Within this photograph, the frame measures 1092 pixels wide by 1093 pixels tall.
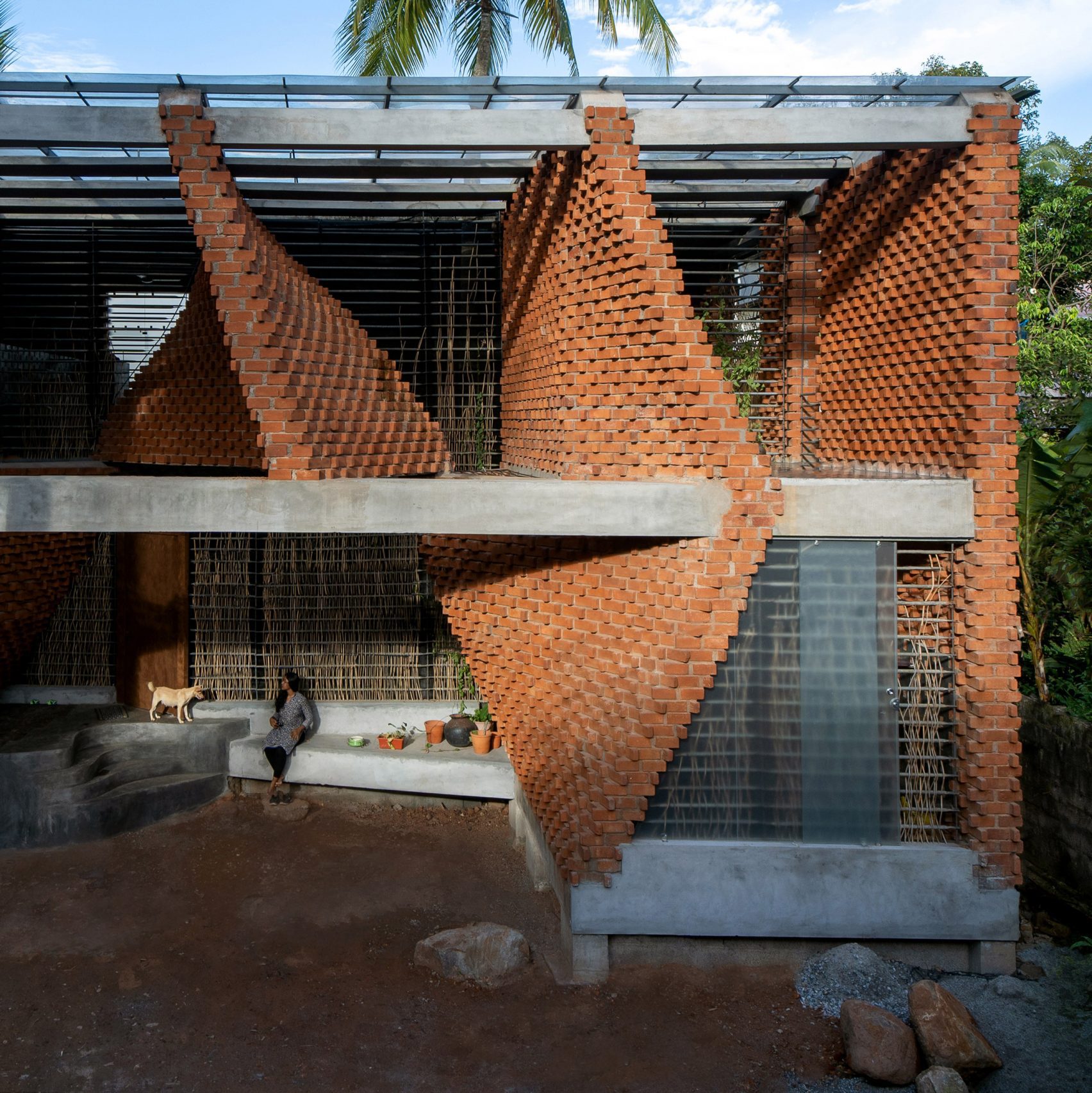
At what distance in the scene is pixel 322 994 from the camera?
6.93 meters

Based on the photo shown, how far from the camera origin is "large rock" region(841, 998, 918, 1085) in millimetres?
5875

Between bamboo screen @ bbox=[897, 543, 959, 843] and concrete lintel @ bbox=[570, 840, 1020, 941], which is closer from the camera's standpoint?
concrete lintel @ bbox=[570, 840, 1020, 941]

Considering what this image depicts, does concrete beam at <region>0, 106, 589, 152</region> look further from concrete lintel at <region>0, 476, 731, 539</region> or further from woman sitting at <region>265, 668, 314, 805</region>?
woman sitting at <region>265, 668, 314, 805</region>

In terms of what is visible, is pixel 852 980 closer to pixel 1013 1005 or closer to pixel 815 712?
pixel 1013 1005

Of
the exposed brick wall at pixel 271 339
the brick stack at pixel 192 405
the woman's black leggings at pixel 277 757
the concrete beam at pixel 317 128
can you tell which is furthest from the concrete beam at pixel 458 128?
the woman's black leggings at pixel 277 757

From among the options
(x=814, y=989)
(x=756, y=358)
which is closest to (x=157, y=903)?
(x=814, y=989)

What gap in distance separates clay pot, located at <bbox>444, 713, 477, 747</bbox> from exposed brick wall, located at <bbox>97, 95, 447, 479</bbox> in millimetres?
3696

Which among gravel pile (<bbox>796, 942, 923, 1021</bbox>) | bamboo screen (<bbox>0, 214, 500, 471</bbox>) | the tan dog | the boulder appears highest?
bamboo screen (<bbox>0, 214, 500, 471</bbox>)

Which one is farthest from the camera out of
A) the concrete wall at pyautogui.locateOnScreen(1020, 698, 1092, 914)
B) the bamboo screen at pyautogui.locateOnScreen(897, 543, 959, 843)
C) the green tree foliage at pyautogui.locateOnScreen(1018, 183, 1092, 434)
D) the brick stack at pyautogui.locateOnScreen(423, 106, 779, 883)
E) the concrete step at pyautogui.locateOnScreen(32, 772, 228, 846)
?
the green tree foliage at pyautogui.locateOnScreen(1018, 183, 1092, 434)

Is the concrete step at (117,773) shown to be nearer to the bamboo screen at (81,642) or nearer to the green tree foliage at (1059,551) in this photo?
the bamboo screen at (81,642)

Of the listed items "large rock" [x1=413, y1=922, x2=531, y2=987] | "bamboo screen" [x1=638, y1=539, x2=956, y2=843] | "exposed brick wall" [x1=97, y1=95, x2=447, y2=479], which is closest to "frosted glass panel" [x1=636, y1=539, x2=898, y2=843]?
"bamboo screen" [x1=638, y1=539, x2=956, y2=843]

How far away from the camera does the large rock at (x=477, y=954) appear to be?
710 centimetres

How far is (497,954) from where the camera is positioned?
23.5 feet

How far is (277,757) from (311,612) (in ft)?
5.82
